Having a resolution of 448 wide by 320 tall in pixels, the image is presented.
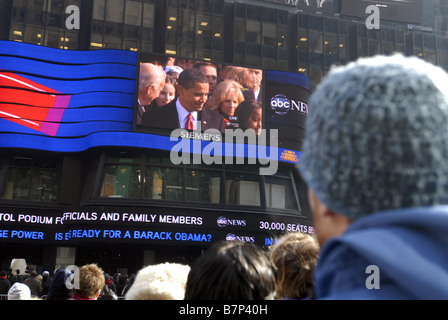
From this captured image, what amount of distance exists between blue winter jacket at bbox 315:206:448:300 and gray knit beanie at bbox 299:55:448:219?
0.23 feet

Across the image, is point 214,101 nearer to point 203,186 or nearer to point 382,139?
point 203,186

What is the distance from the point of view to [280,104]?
30.6m

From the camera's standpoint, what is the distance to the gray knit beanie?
109 cm

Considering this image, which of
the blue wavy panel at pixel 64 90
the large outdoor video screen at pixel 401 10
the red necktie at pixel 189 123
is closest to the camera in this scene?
the blue wavy panel at pixel 64 90

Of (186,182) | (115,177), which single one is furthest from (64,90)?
(186,182)

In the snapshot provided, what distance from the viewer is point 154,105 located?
90.1ft

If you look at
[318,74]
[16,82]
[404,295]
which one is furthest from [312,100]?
[318,74]

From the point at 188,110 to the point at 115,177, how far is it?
18.8 feet

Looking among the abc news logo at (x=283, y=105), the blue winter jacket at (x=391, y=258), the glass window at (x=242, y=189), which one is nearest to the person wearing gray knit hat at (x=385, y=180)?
the blue winter jacket at (x=391, y=258)

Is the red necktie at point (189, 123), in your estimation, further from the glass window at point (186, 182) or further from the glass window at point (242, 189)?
the glass window at point (242, 189)

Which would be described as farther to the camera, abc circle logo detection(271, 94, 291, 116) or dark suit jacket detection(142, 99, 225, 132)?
abc circle logo detection(271, 94, 291, 116)

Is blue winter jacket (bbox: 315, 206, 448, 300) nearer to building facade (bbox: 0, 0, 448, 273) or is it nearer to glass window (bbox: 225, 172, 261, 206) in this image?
building facade (bbox: 0, 0, 448, 273)

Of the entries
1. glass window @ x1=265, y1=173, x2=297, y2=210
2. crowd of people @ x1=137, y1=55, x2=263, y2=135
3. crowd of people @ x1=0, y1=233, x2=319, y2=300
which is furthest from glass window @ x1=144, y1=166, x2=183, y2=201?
crowd of people @ x1=0, y1=233, x2=319, y2=300

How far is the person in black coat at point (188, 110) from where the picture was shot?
27.3 meters
